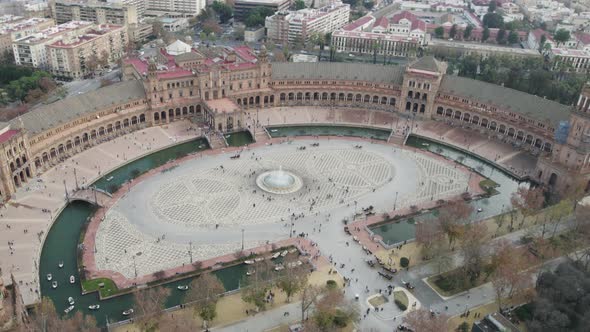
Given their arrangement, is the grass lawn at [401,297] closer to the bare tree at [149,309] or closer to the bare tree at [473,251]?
the bare tree at [473,251]

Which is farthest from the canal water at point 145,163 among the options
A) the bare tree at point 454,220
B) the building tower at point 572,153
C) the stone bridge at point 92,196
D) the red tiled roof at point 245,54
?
the building tower at point 572,153

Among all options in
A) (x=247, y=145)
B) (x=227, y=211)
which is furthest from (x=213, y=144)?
(x=227, y=211)

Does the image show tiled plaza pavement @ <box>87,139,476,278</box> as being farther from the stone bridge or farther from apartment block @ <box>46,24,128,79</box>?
apartment block @ <box>46,24,128,79</box>

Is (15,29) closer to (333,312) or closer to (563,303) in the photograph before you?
(333,312)

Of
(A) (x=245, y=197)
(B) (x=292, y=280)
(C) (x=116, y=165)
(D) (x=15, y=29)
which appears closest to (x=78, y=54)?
(D) (x=15, y=29)

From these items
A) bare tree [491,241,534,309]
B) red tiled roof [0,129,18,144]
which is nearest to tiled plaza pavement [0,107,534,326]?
red tiled roof [0,129,18,144]

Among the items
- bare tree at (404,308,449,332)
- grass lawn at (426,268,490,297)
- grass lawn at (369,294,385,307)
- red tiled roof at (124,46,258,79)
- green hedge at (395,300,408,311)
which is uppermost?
red tiled roof at (124,46,258,79)

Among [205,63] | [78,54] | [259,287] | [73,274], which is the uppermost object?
[205,63]
